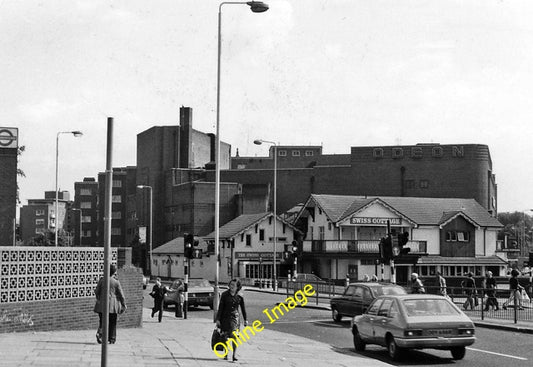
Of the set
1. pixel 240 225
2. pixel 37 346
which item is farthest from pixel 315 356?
pixel 240 225

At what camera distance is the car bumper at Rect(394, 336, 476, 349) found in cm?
1496

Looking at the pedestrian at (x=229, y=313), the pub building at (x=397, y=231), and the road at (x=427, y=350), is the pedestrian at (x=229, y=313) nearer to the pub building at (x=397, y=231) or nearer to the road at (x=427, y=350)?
the road at (x=427, y=350)

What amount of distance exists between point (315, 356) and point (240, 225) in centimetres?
5822

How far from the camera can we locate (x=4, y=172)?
138 feet

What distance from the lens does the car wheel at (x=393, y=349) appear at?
50.9ft

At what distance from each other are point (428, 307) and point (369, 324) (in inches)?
68.7

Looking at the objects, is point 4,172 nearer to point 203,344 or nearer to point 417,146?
point 203,344

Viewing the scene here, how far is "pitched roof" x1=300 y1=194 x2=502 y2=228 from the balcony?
225 centimetres

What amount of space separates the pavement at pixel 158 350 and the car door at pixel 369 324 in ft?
1.69

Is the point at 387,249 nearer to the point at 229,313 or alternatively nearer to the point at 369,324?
the point at 369,324

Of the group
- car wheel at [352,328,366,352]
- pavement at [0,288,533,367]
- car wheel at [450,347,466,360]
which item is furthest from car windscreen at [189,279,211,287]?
car wheel at [450,347,466,360]

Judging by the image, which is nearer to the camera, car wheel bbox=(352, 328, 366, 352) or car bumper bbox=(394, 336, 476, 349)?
car bumper bbox=(394, 336, 476, 349)

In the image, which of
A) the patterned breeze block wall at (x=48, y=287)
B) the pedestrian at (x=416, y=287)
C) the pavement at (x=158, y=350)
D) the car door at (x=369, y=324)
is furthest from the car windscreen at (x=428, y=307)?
the pedestrian at (x=416, y=287)

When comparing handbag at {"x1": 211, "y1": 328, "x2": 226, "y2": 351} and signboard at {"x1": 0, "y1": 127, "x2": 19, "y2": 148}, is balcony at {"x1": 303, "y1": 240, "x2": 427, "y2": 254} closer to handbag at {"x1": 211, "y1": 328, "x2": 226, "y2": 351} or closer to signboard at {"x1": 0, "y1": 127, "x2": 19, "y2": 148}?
signboard at {"x1": 0, "y1": 127, "x2": 19, "y2": 148}
